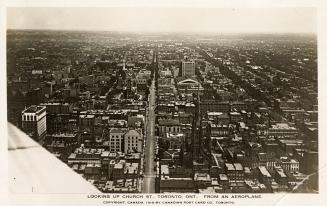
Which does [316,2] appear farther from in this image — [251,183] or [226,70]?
[251,183]

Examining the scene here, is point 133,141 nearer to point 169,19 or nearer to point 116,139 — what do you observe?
point 116,139

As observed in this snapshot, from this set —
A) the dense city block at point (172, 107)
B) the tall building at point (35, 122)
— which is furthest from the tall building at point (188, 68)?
the tall building at point (35, 122)

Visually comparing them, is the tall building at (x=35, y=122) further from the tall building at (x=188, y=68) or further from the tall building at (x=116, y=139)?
the tall building at (x=188, y=68)

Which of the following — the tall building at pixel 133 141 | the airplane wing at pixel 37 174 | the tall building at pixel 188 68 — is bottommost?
the airplane wing at pixel 37 174

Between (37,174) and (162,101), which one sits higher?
(162,101)

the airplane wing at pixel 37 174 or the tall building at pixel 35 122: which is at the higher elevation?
the tall building at pixel 35 122

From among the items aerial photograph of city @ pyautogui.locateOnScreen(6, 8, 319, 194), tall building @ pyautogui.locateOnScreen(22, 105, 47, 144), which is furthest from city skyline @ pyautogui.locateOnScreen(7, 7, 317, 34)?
tall building @ pyautogui.locateOnScreen(22, 105, 47, 144)

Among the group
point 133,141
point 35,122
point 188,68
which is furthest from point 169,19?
point 35,122
